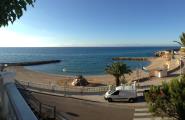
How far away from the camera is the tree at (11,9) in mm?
5297

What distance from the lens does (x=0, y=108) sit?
697cm

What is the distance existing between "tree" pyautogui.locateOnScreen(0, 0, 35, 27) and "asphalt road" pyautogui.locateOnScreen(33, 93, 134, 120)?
17.7 m

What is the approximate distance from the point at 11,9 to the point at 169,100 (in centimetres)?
1622

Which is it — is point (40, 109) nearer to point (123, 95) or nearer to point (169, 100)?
point (169, 100)

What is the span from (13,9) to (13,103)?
1.88 m

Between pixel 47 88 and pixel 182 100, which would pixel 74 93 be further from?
pixel 182 100

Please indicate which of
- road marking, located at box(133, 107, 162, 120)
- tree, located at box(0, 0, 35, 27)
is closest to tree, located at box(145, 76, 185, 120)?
road marking, located at box(133, 107, 162, 120)

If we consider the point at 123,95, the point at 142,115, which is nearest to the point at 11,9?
the point at 142,115

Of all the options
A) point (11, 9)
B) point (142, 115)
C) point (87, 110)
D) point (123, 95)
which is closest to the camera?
point (11, 9)

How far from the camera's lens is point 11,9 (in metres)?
5.45

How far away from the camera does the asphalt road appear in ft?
76.6

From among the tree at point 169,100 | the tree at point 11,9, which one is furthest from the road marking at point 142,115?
the tree at point 11,9

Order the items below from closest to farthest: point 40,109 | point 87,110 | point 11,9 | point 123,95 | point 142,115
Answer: point 11,9, point 40,109, point 142,115, point 87,110, point 123,95

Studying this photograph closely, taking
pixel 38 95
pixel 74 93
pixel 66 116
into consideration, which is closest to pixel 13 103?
pixel 66 116
